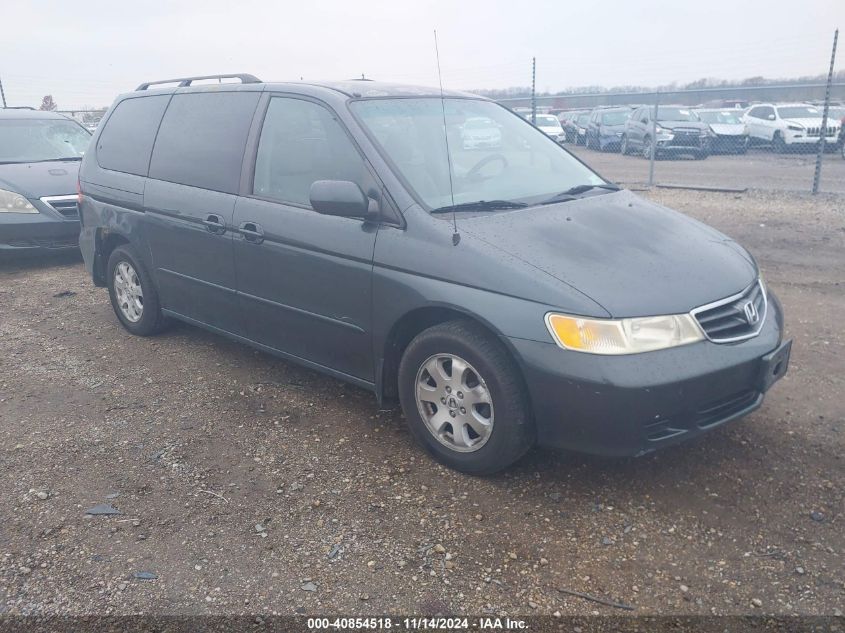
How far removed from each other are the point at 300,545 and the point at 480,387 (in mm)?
1018

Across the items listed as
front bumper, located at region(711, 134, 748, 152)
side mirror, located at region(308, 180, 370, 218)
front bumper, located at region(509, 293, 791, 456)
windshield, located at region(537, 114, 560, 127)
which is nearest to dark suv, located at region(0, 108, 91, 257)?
side mirror, located at region(308, 180, 370, 218)

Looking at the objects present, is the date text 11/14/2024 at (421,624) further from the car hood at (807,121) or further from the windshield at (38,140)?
the car hood at (807,121)

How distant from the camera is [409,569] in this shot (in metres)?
2.84

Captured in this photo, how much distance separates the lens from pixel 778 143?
21.2m

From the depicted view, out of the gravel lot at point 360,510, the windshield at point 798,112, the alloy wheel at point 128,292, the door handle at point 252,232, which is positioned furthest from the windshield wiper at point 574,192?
the windshield at point 798,112

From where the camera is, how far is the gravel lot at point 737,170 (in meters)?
13.9

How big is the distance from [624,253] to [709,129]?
1843 cm

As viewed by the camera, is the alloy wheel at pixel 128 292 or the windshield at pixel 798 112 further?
the windshield at pixel 798 112

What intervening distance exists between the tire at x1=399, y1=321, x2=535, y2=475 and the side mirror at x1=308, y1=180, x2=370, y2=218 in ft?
2.26

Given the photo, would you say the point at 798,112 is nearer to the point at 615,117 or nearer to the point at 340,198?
the point at 615,117

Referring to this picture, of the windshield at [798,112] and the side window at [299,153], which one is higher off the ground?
the windshield at [798,112]

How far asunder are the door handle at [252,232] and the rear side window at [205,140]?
0.27 m

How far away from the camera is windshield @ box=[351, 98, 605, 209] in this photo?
3.75m

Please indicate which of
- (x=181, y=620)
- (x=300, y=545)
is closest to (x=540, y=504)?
(x=300, y=545)
